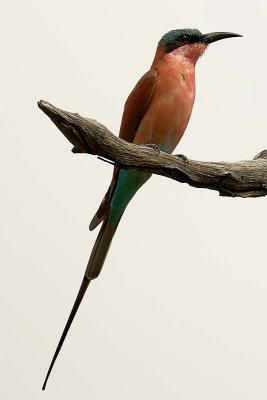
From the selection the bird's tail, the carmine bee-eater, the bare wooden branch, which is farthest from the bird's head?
the bird's tail

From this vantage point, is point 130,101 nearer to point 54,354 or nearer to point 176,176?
point 176,176

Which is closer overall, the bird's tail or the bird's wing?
the bird's wing

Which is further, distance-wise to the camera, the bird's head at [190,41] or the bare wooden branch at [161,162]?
the bird's head at [190,41]

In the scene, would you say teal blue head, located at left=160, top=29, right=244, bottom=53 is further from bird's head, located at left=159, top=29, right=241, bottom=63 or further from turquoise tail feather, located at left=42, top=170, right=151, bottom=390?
turquoise tail feather, located at left=42, top=170, right=151, bottom=390

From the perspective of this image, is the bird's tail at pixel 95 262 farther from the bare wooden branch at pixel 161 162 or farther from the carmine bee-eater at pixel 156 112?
the bare wooden branch at pixel 161 162

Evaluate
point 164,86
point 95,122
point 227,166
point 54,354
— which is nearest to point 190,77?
point 164,86

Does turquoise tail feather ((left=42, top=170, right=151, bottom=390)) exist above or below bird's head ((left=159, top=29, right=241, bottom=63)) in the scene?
below

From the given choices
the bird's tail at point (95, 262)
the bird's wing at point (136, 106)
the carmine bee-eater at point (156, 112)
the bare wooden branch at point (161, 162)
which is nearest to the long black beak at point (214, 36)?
the carmine bee-eater at point (156, 112)

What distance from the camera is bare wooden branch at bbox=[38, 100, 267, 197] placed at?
147 centimetres

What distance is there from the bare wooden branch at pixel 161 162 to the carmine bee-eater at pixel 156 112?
180mm

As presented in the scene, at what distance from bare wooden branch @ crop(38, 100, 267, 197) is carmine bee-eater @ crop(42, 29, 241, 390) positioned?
Result: 0.59 feet

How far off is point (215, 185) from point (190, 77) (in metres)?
0.32

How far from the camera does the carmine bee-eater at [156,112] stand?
6.13 feet

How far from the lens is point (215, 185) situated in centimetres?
178
